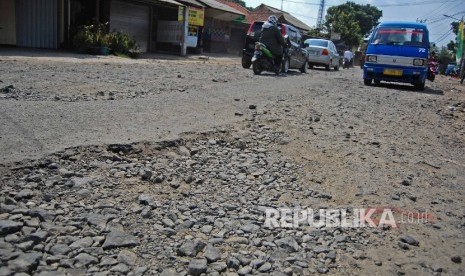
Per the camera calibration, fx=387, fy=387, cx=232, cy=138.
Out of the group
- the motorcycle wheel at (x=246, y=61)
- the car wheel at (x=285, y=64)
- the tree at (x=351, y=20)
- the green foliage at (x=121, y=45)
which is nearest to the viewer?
the car wheel at (x=285, y=64)

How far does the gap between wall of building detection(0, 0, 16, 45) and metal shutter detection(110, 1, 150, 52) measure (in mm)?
4259

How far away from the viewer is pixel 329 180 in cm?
372

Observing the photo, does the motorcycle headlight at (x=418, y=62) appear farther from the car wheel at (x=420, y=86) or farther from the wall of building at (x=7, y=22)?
the wall of building at (x=7, y=22)

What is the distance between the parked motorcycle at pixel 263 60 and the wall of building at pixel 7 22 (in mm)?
8742

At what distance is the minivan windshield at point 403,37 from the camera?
11039 millimetres

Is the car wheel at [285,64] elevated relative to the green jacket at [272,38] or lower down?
lower down

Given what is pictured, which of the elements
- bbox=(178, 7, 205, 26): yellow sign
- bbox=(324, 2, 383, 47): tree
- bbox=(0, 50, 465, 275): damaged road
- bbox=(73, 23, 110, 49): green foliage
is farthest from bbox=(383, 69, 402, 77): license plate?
bbox=(324, 2, 383, 47): tree

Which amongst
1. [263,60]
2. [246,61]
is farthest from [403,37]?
[246,61]

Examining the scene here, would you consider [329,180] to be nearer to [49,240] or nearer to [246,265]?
[246,265]

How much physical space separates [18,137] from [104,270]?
218cm

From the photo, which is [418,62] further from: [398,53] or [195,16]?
[195,16]

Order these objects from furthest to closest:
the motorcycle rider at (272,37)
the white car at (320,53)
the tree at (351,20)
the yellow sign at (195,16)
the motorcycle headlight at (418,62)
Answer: the tree at (351,20) < the yellow sign at (195,16) < the white car at (320,53) < the motorcycle rider at (272,37) < the motorcycle headlight at (418,62)

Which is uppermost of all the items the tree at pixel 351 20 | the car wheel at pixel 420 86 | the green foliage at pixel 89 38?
the tree at pixel 351 20

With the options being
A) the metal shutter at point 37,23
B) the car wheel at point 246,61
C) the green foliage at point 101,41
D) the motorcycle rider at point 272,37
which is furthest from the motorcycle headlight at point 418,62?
the metal shutter at point 37,23
